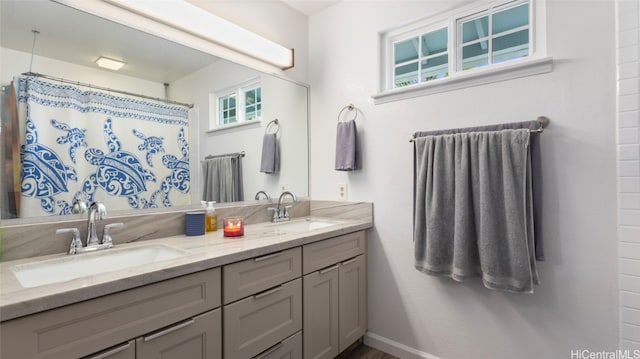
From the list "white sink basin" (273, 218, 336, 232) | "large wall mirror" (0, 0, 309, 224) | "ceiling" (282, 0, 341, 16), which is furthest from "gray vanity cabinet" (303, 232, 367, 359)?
"ceiling" (282, 0, 341, 16)

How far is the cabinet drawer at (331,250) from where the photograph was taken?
1.62 meters

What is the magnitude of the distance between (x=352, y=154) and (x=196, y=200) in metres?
1.05

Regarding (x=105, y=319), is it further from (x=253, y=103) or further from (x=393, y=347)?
(x=393, y=347)

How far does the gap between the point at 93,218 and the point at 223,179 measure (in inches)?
29.1

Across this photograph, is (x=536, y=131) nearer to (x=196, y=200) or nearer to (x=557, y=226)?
(x=557, y=226)

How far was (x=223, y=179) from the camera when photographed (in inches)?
76.1

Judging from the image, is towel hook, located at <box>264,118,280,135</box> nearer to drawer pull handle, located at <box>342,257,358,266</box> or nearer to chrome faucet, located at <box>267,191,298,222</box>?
chrome faucet, located at <box>267,191,298,222</box>

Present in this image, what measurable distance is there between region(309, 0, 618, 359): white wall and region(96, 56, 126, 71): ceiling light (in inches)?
52.8

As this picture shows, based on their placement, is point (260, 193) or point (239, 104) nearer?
point (239, 104)

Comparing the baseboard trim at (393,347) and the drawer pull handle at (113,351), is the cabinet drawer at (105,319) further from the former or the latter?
the baseboard trim at (393,347)

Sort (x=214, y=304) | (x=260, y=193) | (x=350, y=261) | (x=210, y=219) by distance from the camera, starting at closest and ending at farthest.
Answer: (x=214, y=304), (x=210, y=219), (x=350, y=261), (x=260, y=193)

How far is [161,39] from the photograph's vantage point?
1639mm

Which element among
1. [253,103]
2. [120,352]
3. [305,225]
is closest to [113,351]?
[120,352]

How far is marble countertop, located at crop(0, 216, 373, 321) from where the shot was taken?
79 centimetres
